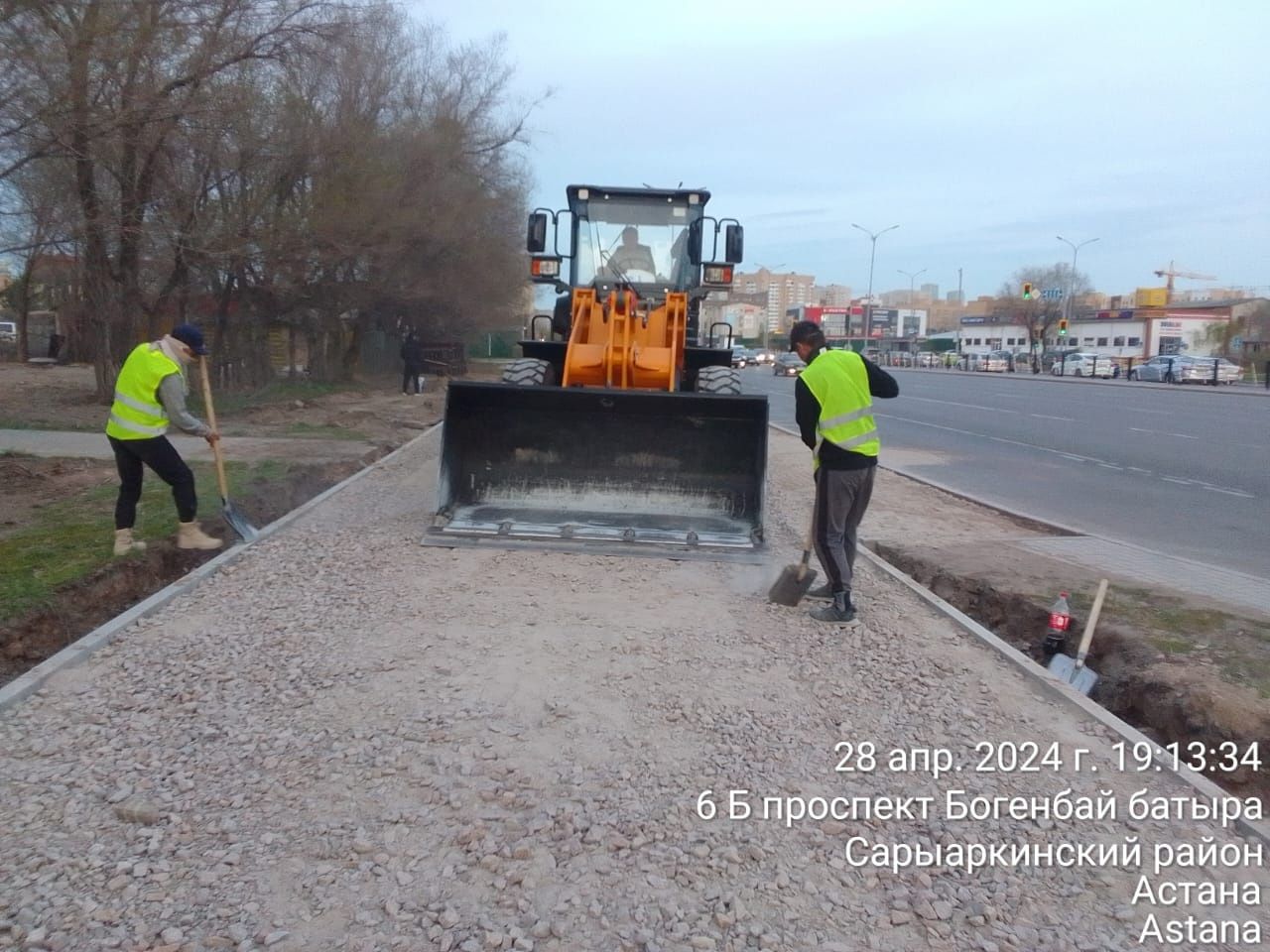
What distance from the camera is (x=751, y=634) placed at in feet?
20.5

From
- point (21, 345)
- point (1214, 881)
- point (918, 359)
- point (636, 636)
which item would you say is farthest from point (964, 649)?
point (918, 359)

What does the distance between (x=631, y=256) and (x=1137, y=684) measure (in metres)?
6.86

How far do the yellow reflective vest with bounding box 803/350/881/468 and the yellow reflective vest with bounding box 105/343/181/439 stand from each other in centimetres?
463

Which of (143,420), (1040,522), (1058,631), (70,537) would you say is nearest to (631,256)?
(1040,522)

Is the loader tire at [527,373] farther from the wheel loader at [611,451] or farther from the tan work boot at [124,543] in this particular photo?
the tan work boot at [124,543]

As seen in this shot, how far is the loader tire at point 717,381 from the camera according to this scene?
9.65 m

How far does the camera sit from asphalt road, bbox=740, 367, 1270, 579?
11.1 metres

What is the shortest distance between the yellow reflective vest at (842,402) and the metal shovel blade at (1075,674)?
1.65 m

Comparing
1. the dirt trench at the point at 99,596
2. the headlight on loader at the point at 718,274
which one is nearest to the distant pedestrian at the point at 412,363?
the dirt trench at the point at 99,596

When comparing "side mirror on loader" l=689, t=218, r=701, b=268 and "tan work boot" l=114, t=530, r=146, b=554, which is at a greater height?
"side mirror on loader" l=689, t=218, r=701, b=268

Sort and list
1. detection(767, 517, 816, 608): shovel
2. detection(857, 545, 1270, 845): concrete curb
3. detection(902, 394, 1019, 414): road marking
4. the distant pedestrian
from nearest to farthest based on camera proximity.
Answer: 1. detection(857, 545, 1270, 845): concrete curb
2. detection(767, 517, 816, 608): shovel
3. detection(902, 394, 1019, 414): road marking
4. the distant pedestrian

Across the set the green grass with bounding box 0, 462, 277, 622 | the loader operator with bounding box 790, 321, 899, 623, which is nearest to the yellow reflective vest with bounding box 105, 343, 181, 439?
the green grass with bounding box 0, 462, 277, 622

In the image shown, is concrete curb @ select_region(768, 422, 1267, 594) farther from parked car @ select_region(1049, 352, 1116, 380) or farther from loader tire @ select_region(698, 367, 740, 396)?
parked car @ select_region(1049, 352, 1116, 380)

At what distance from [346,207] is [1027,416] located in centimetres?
1625
